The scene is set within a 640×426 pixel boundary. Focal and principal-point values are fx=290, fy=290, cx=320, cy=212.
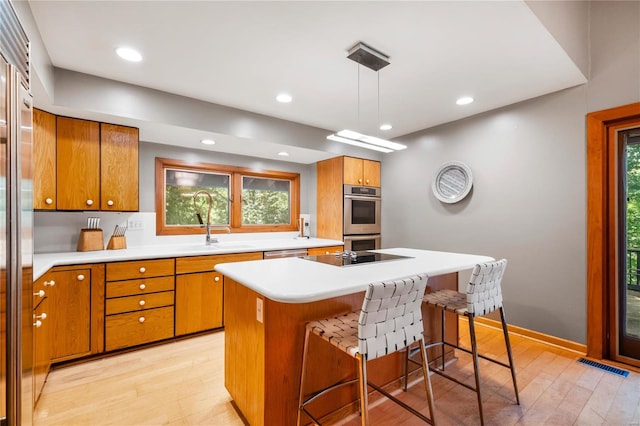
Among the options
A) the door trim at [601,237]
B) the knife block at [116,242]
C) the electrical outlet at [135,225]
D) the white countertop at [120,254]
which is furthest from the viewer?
the electrical outlet at [135,225]

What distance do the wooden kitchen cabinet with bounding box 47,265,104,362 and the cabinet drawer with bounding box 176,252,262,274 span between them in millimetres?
616

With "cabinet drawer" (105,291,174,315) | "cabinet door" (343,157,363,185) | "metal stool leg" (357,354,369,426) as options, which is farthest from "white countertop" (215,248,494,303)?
"cabinet door" (343,157,363,185)

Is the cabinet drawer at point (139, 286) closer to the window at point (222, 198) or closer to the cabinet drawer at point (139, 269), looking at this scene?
the cabinet drawer at point (139, 269)

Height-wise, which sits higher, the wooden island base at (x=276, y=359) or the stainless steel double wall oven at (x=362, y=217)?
the stainless steel double wall oven at (x=362, y=217)

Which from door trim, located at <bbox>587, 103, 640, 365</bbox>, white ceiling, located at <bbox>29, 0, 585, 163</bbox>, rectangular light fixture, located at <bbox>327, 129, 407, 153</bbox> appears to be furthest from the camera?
door trim, located at <bbox>587, 103, 640, 365</bbox>

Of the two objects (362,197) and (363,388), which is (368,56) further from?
(362,197)

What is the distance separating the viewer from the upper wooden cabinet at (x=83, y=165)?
2328 millimetres

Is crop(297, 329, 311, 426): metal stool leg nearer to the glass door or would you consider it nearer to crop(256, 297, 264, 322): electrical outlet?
crop(256, 297, 264, 322): electrical outlet

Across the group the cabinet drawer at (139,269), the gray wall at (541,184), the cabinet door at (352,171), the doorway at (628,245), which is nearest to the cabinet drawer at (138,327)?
the cabinet drawer at (139,269)

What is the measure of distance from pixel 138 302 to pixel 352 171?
2.90 meters

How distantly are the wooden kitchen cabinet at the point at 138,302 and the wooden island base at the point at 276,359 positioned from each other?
1.16 m

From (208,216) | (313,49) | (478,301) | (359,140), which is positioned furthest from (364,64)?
(208,216)

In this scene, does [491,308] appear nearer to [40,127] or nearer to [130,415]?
[130,415]

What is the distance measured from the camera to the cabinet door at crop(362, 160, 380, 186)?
423cm
